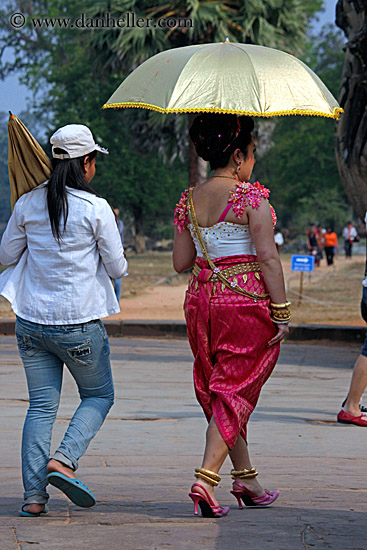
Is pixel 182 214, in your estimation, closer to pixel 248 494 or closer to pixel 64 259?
pixel 64 259

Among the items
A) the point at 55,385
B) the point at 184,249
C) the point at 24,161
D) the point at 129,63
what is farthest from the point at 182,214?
the point at 129,63

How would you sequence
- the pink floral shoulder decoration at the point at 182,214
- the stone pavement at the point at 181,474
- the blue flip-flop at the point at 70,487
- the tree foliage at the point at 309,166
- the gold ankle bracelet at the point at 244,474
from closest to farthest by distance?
1. the stone pavement at the point at 181,474
2. the blue flip-flop at the point at 70,487
3. the gold ankle bracelet at the point at 244,474
4. the pink floral shoulder decoration at the point at 182,214
5. the tree foliage at the point at 309,166

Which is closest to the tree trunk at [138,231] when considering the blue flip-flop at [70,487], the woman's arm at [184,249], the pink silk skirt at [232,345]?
the woman's arm at [184,249]

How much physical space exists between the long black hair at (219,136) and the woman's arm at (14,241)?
2.97 ft

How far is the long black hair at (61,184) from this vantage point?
13.3ft

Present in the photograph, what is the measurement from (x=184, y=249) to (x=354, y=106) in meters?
7.69

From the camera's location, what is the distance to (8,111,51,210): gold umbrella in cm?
411

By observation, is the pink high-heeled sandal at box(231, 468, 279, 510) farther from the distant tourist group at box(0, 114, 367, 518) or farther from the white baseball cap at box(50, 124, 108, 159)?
the white baseball cap at box(50, 124, 108, 159)

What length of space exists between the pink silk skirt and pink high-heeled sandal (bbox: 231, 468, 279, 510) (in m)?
0.18

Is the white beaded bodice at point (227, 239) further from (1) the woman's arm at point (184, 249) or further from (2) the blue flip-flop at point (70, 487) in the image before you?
(2) the blue flip-flop at point (70, 487)

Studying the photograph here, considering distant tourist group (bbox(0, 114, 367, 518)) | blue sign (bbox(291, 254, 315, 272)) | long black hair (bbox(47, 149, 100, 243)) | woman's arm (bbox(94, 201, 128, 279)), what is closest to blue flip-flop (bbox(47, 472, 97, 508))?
distant tourist group (bbox(0, 114, 367, 518))

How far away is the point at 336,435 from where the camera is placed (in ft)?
20.5

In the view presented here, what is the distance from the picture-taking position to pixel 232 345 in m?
4.21

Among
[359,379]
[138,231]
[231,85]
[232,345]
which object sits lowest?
[138,231]
